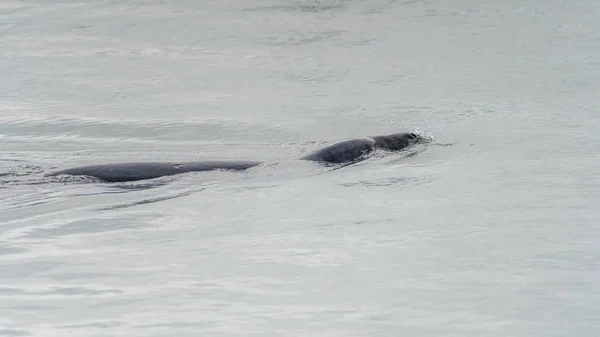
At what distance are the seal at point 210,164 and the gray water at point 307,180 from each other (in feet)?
0.84

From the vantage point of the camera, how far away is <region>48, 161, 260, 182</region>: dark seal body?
10.3 meters

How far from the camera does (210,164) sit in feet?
35.2

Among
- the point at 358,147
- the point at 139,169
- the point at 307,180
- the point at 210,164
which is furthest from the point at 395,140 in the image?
the point at 139,169

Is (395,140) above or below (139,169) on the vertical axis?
below

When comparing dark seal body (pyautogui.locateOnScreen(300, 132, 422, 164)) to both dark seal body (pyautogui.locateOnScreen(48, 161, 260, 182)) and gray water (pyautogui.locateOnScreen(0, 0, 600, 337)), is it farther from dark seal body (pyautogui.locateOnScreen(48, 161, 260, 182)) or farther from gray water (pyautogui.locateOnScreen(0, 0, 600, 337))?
dark seal body (pyautogui.locateOnScreen(48, 161, 260, 182))

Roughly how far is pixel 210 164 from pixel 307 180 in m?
1.01

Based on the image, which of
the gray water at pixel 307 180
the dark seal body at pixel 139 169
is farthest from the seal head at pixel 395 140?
the dark seal body at pixel 139 169

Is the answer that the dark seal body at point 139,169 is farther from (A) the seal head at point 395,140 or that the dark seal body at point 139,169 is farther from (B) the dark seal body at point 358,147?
(A) the seal head at point 395,140

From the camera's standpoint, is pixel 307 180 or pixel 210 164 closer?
pixel 307 180

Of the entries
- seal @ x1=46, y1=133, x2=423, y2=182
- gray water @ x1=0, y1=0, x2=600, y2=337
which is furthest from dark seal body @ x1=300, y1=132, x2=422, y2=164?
gray water @ x1=0, y1=0, x2=600, y2=337

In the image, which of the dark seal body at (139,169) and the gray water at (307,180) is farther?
the dark seal body at (139,169)

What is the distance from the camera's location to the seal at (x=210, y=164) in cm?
1034

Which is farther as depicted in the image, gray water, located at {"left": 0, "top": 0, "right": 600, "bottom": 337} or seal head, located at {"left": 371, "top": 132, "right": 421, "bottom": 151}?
seal head, located at {"left": 371, "top": 132, "right": 421, "bottom": 151}

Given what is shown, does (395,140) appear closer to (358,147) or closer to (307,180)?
(358,147)
